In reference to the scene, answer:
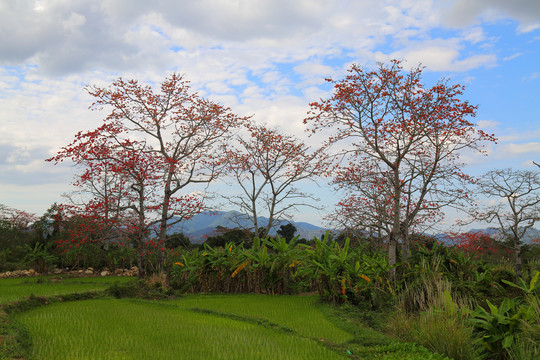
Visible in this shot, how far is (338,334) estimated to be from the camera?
7230 millimetres

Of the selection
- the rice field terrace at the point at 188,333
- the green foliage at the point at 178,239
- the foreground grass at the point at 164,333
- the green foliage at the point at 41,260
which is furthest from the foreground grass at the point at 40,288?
the green foliage at the point at 41,260

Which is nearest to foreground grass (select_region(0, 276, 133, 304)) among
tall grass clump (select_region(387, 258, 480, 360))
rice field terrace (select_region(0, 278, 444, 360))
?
rice field terrace (select_region(0, 278, 444, 360))

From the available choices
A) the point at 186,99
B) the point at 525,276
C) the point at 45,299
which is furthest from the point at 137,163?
the point at 525,276

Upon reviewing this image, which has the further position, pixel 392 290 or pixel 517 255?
pixel 517 255

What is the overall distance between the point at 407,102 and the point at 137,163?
10159 mm

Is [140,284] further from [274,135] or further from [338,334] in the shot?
[274,135]

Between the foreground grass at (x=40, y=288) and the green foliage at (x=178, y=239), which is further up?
the green foliage at (x=178, y=239)

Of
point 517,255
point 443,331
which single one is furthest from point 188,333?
point 517,255

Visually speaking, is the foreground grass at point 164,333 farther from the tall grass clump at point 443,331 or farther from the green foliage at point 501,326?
the green foliage at point 501,326

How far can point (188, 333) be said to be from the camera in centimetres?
679

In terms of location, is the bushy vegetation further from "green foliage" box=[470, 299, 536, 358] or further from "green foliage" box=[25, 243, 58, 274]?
"green foliage" box=[25, 243, 58, 274]

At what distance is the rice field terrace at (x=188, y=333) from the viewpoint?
5609 mm

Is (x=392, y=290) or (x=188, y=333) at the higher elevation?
(x=392, y=290)

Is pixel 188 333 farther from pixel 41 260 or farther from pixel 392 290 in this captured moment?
pixel 41 260
